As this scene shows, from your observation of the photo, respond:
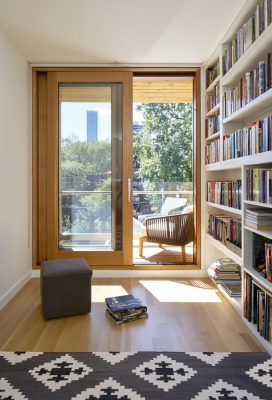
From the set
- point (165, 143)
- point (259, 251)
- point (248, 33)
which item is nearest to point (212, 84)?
point (248, 33)

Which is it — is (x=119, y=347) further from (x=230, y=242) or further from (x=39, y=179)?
(x=39, y=179)

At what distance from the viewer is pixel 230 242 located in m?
3.02

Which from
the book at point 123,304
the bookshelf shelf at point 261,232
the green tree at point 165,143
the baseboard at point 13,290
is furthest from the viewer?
the green tree at point 165,143

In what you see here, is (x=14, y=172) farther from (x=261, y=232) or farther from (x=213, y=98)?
(x=261, y=232)

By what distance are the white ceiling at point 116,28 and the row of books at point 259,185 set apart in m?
1.38

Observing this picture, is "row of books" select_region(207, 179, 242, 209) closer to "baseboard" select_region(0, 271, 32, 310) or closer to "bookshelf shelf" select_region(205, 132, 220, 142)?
"bookshelf shelf" select_region(205, 132, 220, 142)

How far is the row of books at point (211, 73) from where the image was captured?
348 cm

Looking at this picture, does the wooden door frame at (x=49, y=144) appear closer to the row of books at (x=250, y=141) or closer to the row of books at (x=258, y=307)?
the row of books at (x=250, y=141)

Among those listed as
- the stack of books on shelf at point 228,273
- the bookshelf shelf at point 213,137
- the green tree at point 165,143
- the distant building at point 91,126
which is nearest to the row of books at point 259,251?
the stack of books on shelf at point 228,273

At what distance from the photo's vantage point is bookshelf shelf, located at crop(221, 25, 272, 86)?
2111mm

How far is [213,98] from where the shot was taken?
11.8 feet

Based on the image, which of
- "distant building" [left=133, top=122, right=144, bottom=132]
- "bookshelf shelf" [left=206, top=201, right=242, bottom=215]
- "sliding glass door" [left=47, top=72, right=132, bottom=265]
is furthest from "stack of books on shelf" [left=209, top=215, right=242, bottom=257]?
"distant building" [left=133, top=122, right=144, bottom=132]

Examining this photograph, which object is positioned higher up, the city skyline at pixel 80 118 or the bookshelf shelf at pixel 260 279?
the city skyline at pixel 80 118

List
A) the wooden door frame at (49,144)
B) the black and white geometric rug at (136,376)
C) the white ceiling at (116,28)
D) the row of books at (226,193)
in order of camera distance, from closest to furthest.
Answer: the black and white geometric rug at (136,376) → the white ceiling at (116,28) → the row of books at (226,193) → the wooden door frame at (49,144)
